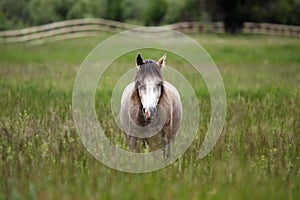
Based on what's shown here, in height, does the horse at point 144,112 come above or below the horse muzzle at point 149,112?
above

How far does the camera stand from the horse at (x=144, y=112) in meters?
5.98

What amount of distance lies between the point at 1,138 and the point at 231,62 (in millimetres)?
16630

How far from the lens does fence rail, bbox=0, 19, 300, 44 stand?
35.9m

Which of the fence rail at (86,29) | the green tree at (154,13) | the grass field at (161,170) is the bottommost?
the grass field at (161,170)

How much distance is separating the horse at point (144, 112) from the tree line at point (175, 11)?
3981 cm

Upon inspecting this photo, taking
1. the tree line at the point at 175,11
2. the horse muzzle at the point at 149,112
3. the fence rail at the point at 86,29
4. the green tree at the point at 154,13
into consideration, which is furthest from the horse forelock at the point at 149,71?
the green tree at the point at 154,13

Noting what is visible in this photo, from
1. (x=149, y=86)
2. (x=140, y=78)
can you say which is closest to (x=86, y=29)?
(x=140, y=78)

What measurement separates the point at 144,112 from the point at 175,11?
49258 mm

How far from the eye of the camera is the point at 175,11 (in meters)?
54.3

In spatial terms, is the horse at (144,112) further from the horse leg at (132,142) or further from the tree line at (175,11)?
the tree line at (175,11)

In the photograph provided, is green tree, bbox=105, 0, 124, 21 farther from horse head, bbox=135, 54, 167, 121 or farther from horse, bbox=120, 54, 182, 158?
horse head, bbox=135, 54, 167, 121

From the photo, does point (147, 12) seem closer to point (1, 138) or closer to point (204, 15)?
point (204, 15)

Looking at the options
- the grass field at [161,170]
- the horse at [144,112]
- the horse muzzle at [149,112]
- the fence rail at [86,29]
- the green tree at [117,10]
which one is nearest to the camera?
the grass field at [161,170]

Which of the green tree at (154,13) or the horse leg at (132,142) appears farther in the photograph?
the green tree at (154,13)
